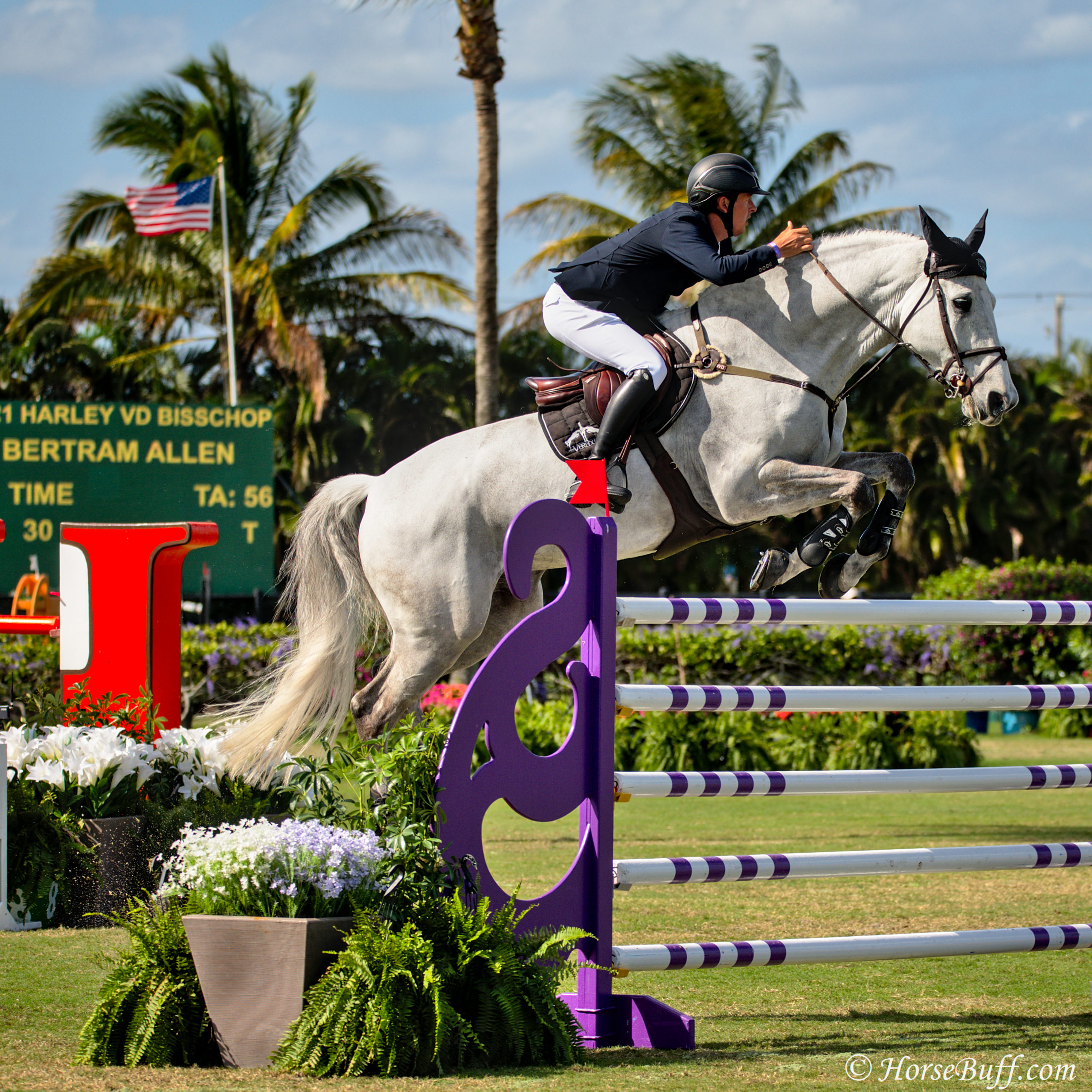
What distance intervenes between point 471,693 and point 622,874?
0.64m

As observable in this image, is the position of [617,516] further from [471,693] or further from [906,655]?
[906,655]

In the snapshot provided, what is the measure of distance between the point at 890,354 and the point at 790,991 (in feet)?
7.39

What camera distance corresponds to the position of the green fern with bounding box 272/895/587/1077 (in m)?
2.95

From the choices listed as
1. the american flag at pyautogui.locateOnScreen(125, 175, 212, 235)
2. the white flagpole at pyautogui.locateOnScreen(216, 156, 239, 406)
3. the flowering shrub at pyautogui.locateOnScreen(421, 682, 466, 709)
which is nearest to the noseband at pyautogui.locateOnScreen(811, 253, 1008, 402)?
the flowering shrub at pyautogui.locateOnScreen(421, 682, 466, 709)

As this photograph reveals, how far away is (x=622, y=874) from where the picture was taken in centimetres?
340

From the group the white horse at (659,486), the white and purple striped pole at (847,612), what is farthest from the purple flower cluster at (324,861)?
the white horse at (659,486)

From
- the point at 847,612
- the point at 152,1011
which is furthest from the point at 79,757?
the point at 847,612

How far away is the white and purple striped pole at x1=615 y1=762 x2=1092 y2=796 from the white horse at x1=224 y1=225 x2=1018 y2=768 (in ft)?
3.28

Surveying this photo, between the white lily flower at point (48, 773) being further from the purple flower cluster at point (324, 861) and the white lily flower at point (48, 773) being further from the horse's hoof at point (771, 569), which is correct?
the horse's hoof at point (771, 569)

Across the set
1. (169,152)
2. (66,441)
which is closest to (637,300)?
(66,441)

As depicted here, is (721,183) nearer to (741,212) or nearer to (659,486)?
(741,212)

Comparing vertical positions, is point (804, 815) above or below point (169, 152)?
below

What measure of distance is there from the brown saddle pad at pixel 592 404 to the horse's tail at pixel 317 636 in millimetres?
989

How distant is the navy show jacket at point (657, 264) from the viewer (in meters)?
4.43
